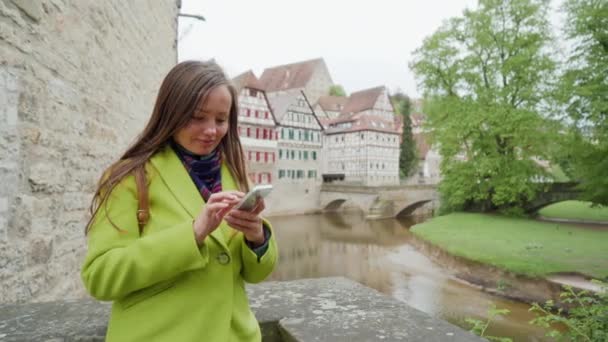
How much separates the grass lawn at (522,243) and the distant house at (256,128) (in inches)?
530

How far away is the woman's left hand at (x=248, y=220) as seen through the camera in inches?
41.3

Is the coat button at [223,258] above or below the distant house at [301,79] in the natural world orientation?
below

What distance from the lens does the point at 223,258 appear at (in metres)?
1.12

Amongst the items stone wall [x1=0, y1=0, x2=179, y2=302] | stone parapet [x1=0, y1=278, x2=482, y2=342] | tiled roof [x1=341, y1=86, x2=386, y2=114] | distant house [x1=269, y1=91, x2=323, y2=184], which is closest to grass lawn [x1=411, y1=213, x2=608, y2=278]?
stone parapet [x1=0, y1=278, x2=482, y2=342]

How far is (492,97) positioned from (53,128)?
717 inches

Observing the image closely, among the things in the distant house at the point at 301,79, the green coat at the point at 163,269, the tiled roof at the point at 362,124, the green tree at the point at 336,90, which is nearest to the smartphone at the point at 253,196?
the green coat at the point at 163,269

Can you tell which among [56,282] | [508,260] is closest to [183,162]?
[56,282]

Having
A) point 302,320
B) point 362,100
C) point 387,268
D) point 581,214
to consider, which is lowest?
point 387,268

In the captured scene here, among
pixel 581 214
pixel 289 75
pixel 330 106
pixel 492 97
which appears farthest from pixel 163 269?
pixel 289 75

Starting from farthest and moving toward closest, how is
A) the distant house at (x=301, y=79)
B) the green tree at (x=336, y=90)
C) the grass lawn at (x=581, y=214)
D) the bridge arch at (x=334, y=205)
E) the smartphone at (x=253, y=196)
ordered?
the green tree at (x=336, y=90) → the distant house at (x=301, y=79) → the bridge arch at (x=334, y=205) → the grass lawn at (x=581, y=214) → the smartphone at (x=253, y=196)

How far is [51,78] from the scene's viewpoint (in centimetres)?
258

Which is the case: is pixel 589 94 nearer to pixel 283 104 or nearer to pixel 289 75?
pixel 283 104

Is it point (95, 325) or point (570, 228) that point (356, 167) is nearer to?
point (570, 228)

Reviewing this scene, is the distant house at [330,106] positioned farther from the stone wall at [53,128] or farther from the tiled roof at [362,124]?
the stone wall at [53,128]
